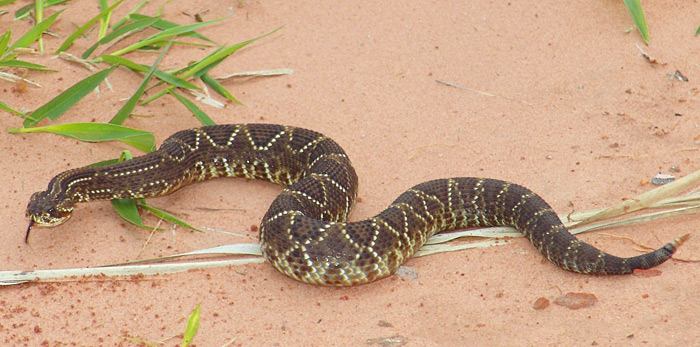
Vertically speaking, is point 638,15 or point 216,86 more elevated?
point 638,15

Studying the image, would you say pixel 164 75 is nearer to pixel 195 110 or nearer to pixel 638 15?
pixel 195 110

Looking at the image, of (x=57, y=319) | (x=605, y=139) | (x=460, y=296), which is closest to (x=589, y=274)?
(x=460, y=296)

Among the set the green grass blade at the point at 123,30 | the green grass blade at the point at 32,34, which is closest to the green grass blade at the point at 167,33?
the green grass blade at the point at 123,30

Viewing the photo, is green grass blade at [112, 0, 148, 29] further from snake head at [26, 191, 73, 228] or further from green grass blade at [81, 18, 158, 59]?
snake head at [26, 191, 73, 228]

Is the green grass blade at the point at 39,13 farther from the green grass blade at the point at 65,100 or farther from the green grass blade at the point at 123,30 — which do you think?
the green grass blade at the point at 65,100

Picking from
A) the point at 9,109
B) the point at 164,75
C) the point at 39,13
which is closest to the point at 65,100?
the point at 9,109

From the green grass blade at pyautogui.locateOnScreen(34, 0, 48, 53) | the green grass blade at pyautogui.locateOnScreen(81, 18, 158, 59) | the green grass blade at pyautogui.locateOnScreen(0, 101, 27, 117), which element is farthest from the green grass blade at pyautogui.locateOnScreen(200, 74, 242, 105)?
the green grass blade at pyautogui.locateOnScreen(34, 0, 48, 53)
